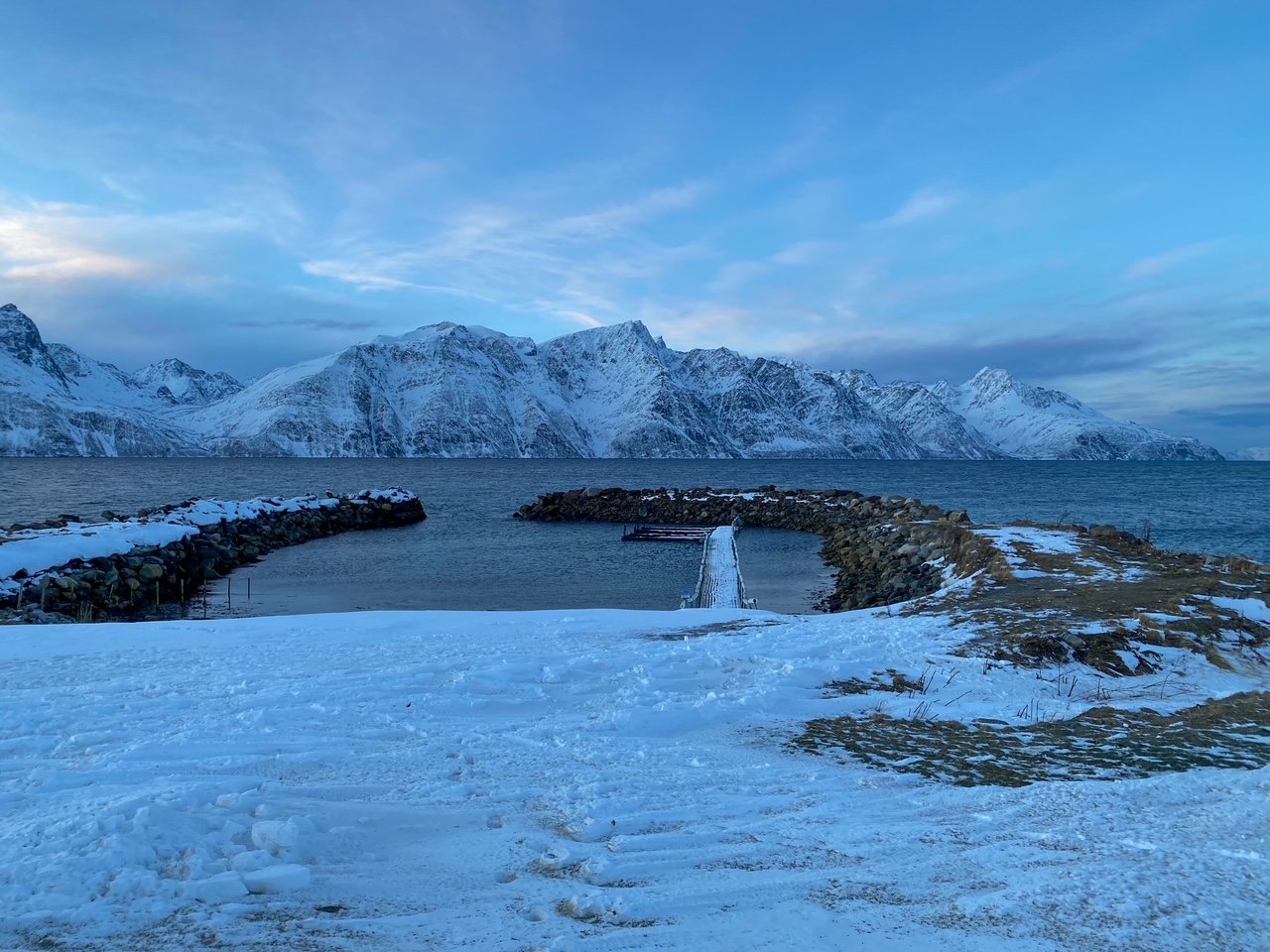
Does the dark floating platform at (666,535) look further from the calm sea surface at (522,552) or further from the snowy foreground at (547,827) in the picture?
the snowy foreground at (547,827)

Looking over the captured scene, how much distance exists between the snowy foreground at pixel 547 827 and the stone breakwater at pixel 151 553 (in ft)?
37.9

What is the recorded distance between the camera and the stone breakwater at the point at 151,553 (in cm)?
1831

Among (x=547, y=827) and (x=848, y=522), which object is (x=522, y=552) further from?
(x=547, y=827)

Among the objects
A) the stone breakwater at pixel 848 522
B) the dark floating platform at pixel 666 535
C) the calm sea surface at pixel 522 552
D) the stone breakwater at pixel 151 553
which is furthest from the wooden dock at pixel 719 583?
the stone breakwater at pixel 151 553

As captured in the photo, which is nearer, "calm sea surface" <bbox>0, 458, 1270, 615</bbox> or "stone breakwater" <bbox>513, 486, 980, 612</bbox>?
"stone breakwater" <bbox>513, 486, 980, 612</bbox>

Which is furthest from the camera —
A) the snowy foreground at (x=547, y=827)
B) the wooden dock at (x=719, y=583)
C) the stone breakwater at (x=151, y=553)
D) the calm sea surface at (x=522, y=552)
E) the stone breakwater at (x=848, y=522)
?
the calm sea surface at (x=522, y=552)

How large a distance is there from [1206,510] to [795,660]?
61.9 metres

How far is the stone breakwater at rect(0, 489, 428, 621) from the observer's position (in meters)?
18.3

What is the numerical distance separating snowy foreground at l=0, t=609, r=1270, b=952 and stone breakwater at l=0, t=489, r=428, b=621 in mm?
11547

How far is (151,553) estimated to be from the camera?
24.2 meters

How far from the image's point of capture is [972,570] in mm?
18641

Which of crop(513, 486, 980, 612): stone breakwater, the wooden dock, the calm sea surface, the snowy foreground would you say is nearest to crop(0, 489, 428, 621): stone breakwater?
the calm sea surface

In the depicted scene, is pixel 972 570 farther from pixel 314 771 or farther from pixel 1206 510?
pixel 1206 510

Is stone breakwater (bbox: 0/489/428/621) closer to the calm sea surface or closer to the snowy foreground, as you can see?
the calm sea surface
